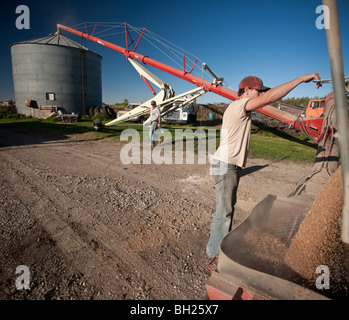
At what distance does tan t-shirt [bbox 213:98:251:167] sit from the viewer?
→ 2.29 meters

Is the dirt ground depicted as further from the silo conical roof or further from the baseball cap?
the silo conical roof

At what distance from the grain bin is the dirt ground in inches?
815

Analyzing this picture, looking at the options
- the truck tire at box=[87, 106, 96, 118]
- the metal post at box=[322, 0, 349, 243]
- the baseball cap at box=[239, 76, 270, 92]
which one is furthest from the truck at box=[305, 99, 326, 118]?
the truck tire at box=[87, 106, 96, 118]

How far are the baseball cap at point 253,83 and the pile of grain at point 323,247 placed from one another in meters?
1.40

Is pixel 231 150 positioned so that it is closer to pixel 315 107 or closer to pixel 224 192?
pixel 224 192

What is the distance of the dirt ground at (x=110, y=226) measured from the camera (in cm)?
222

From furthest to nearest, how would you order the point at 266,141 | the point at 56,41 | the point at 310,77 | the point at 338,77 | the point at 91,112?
the point at 91,112, the point at 56,41, the point at 266,141, the point at 310,77, the point at 338,77

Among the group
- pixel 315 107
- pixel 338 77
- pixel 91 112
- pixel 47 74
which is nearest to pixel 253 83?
pixel 338 77

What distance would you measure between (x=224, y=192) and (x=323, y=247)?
41.3 inches

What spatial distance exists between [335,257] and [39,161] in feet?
24.0

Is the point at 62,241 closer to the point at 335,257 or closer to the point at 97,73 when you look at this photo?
the point at 335,257

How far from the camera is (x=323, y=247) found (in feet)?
6.64
